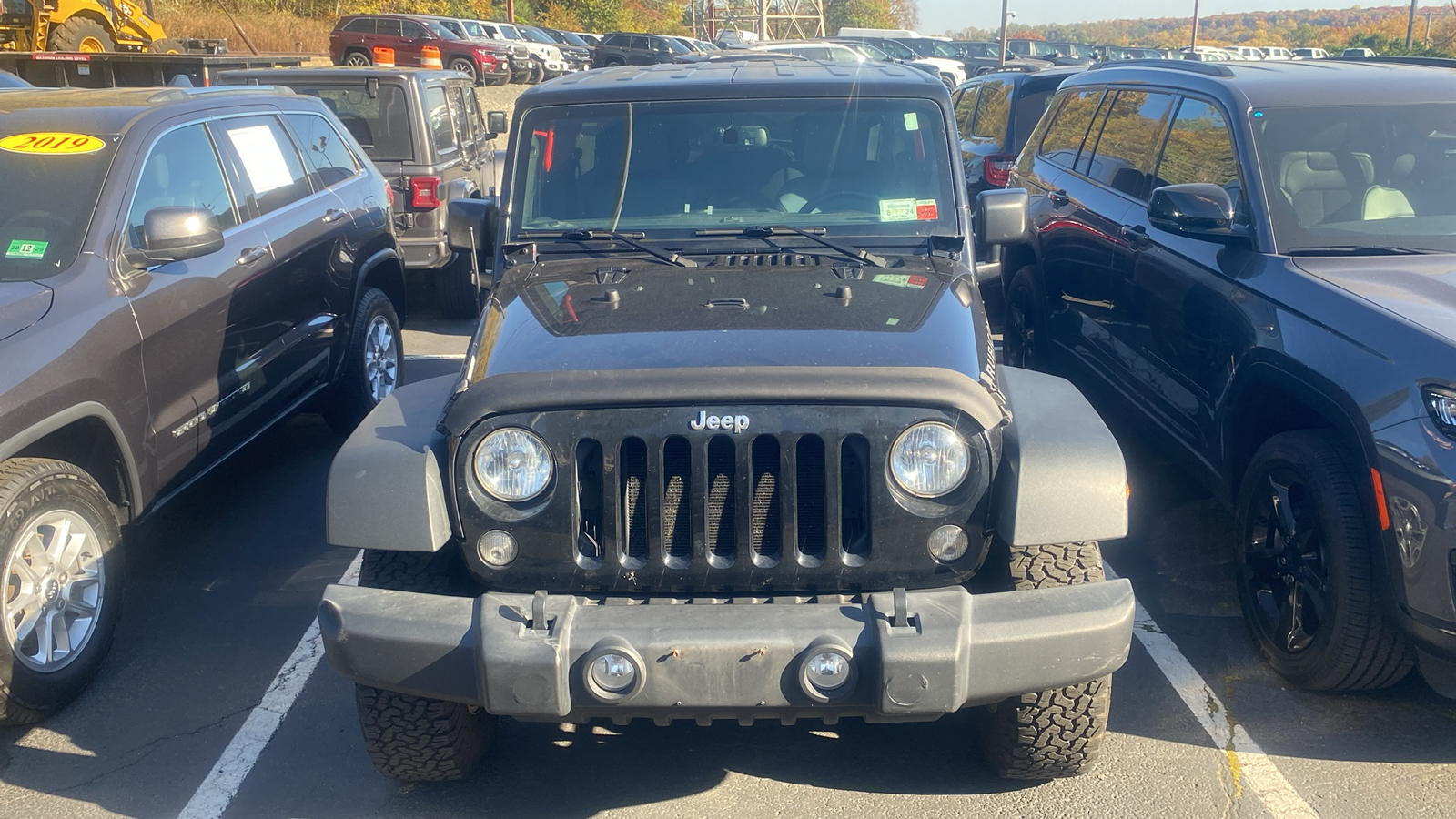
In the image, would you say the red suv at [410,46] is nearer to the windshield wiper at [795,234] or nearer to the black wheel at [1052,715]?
the windshield wiper at [795,234]

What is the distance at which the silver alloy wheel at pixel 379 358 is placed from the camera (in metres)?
6.48

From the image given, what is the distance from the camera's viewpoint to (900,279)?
3.70 m

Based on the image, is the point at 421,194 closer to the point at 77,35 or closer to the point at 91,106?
the point at 91,106

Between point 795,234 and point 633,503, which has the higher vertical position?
point 795,234

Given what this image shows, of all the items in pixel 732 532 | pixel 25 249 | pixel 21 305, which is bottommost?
pixel 732 532

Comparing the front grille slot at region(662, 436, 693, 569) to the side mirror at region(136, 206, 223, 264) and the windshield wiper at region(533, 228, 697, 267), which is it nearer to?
the windshield wiper at region(533, 228, 697, 267)

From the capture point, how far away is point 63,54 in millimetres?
13438

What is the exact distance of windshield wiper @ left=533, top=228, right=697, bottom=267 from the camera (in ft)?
12.8

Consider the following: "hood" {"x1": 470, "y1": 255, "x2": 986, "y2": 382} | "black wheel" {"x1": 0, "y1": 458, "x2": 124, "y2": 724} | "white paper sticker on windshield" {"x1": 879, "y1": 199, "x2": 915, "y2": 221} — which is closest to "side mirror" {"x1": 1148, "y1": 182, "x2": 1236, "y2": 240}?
"white paper sticker on windshield" {"x1": 879, "y1": 199, "x2": 915, "y2": 221}

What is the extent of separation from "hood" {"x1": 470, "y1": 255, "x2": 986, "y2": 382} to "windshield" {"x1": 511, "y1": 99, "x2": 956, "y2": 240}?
253mm

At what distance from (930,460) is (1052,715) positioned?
0.77 metres

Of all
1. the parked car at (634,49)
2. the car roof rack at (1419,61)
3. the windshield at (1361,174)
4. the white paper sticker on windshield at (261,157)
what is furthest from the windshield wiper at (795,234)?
the parked car at (634,49)

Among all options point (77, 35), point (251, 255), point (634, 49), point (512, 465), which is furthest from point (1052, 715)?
point (634, 49)

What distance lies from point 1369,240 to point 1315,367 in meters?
0.89
